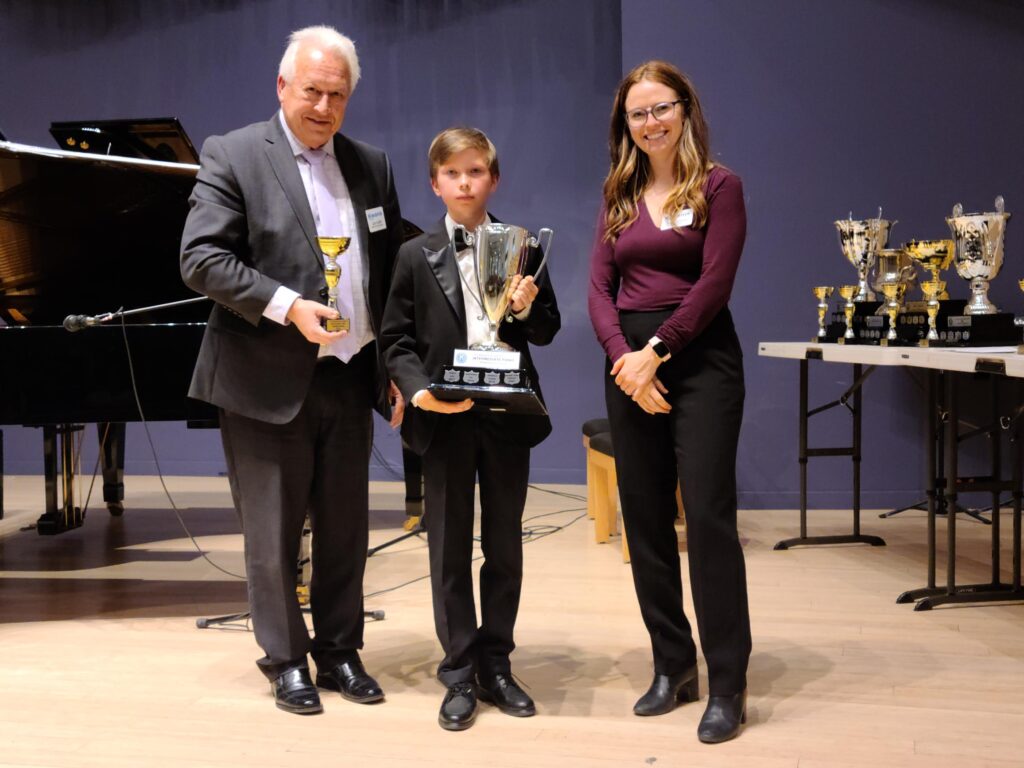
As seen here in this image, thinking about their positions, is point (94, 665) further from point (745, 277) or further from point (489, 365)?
point (745, 277)

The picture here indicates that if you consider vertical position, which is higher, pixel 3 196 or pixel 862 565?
pixel 3 196

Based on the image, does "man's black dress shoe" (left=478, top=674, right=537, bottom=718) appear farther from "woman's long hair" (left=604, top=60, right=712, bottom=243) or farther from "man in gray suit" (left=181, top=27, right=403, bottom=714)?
"woman's long hair" (left=604, top=60, right=712, bottom=243)

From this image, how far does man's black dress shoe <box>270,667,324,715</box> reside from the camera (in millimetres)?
2648

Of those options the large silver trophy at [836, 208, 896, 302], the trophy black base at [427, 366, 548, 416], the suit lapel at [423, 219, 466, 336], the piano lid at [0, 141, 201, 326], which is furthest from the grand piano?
the large silver trophy at [836, 208, 896, 302]

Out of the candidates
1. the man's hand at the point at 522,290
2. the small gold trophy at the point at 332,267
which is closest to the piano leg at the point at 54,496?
the small gold trophy at the point at 332,267

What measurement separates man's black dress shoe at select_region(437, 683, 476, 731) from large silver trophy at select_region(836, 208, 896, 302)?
3.07m

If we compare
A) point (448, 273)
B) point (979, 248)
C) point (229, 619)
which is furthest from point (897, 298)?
point (229, 619)

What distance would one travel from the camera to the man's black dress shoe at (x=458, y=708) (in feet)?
8.24

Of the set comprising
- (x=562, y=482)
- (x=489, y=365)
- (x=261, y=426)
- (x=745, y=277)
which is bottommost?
(x=562, y=482)

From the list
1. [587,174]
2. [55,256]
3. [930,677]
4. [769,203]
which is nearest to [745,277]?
[769,203]

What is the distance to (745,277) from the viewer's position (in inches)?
229

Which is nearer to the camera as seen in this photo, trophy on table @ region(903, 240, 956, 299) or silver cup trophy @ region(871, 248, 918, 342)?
trophy on table @ region(903, 240, 956, 299)

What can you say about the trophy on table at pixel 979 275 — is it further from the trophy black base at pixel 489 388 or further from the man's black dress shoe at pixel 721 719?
the trophy black base at pixel 489 388

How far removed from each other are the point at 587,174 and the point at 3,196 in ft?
12.6
